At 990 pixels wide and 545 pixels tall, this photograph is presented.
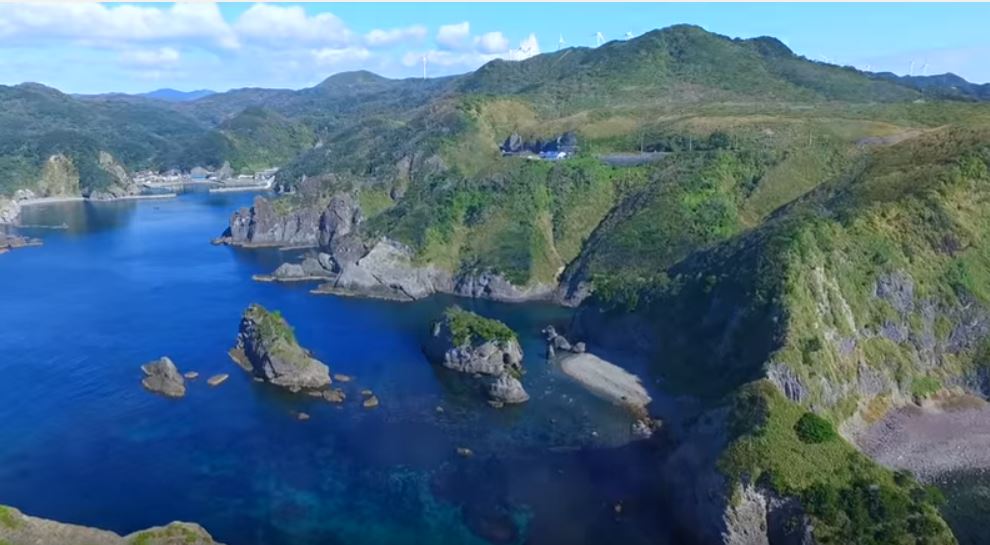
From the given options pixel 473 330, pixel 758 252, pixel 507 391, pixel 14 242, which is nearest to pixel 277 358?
pixel 473 330

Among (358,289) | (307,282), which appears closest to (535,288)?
(358,289)

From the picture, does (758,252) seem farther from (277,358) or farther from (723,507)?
(277,358)

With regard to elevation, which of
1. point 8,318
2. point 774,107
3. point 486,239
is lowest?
point 8,318

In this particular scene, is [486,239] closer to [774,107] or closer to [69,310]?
[69,310]

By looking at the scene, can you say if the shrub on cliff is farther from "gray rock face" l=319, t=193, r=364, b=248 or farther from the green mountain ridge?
"gray rock face" l=319, t=193, r=364, b=248

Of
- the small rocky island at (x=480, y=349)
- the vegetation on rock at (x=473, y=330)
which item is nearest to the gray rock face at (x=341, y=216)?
the vegetation on rock at (x=473, y=330)

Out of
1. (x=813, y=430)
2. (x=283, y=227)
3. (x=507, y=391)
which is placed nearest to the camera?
(x=813, y=430)
